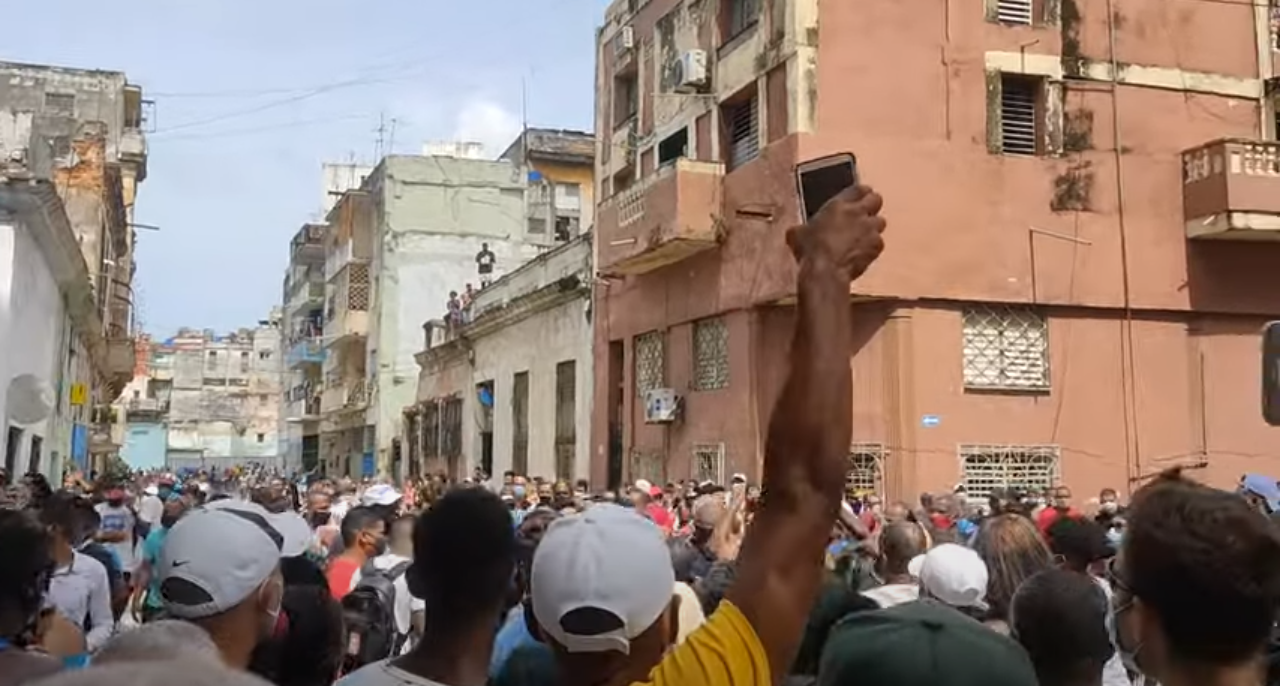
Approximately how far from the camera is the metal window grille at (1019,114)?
54.7ft

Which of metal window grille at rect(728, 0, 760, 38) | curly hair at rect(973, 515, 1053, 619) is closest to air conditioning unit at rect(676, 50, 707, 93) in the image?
metal window grille at rect(728, 0, 760, 38)

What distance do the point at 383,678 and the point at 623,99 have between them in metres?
20.7

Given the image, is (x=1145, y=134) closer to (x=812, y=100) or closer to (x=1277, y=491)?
(x=812, y=100)

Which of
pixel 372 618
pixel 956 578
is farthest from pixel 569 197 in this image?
pixel 956 578

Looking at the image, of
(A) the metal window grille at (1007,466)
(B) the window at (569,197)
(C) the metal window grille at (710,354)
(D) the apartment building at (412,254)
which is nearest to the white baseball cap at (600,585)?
(A) the metal window grille at (1007,466)

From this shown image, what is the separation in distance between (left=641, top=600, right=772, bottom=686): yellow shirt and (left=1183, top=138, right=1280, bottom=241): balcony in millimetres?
16036

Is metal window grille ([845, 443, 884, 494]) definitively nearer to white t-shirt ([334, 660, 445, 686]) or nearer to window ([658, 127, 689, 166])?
window ([658, 127, 689, 166])

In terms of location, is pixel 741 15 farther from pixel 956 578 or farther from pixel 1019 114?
pixel 956 578

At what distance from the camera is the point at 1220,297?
16688 millimetres

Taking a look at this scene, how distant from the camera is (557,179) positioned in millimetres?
39656

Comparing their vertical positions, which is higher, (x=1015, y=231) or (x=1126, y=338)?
(x=1015, y=231)

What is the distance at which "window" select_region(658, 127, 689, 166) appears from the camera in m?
19.4

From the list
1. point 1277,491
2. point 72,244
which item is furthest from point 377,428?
point 1277,491

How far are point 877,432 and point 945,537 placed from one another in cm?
850
